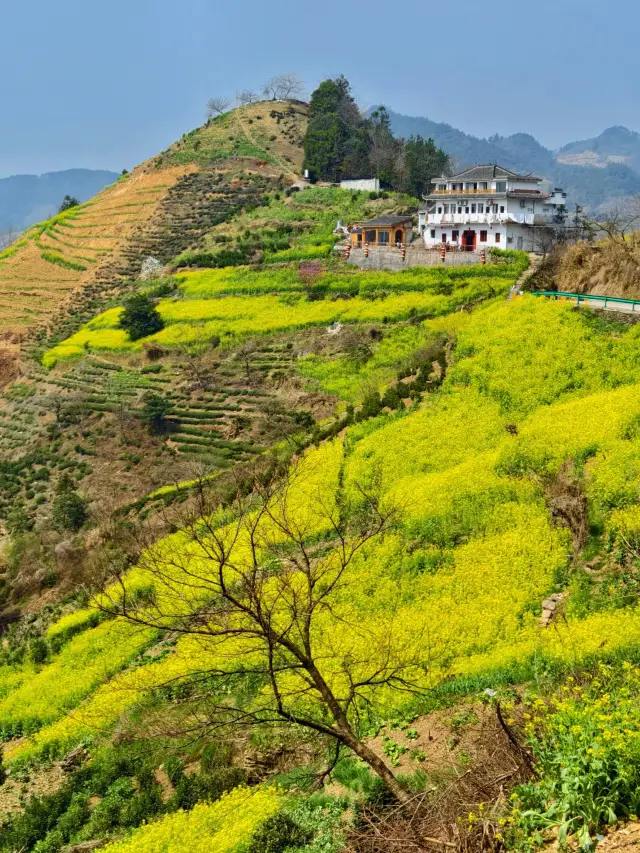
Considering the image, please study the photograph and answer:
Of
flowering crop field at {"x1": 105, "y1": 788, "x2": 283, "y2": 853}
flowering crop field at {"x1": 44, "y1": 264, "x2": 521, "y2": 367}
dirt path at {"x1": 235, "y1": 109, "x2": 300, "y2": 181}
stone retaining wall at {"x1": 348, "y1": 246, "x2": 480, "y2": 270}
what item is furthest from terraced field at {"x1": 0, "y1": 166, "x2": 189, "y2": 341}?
flowering crop field at {"x1": 105, "y1": 788, "x2": 283, "y2": 853}

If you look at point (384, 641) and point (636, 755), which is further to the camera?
Result: point (384, 641)

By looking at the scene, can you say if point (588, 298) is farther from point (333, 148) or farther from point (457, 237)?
point (333, 148)

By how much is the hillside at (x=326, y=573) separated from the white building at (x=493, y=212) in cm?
469

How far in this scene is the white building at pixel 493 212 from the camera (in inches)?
2215

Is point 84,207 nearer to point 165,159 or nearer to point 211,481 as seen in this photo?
point 165,159

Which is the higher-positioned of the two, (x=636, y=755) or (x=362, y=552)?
(x=636, y=755)

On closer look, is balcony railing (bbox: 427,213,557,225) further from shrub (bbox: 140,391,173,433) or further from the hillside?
shrub (bbox: 140,391,173,433)

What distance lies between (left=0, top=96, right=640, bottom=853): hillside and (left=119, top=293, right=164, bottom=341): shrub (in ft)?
1.12

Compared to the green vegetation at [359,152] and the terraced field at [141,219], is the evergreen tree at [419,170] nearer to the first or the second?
the green vegetation at [359,152]

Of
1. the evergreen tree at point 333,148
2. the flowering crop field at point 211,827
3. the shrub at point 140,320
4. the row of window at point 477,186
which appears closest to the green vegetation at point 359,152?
the evergreen tree at point 333,148

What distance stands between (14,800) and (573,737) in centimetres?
1516

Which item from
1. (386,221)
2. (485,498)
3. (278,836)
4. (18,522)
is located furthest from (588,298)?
(18,522)

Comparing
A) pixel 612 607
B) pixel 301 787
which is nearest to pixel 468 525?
pixel 612 607

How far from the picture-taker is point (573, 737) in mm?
8672
